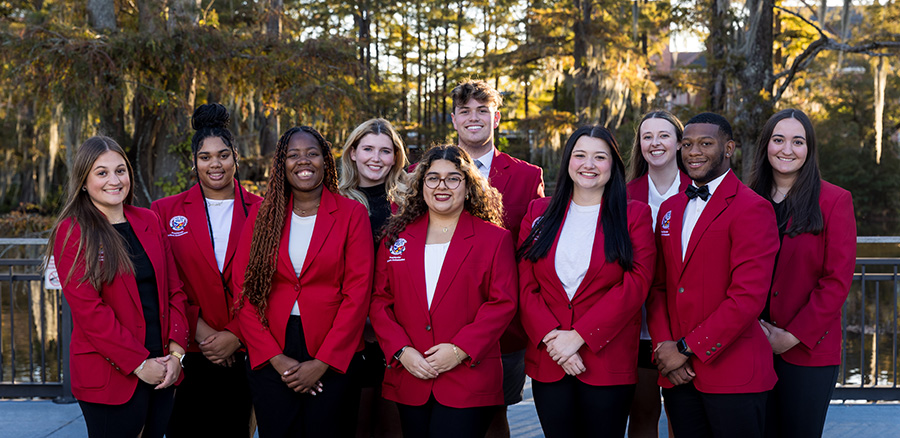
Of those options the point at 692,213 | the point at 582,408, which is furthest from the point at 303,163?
the point at 692,213

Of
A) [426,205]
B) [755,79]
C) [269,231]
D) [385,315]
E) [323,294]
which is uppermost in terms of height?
[755,79]

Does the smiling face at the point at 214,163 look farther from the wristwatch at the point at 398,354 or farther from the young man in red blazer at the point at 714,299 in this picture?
the young man in red blazer at the point at 714,299

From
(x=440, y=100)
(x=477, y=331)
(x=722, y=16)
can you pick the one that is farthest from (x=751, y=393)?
(x=440, y=100)

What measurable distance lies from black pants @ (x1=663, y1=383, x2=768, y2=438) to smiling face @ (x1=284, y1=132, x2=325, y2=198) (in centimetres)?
190

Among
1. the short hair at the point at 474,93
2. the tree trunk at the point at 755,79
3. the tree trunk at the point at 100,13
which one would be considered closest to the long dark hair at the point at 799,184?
the short hair at the point at 474,93

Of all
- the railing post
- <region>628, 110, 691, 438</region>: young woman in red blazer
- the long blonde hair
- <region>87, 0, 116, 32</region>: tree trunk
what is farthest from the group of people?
<region>87, 0, 116, 32</region>: tree trunk

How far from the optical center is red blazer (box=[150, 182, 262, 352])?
3396 millimetres

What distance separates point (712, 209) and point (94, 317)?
2658 millimetres

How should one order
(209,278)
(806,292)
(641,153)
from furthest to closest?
(641,153) → (209,278) → (806,292)

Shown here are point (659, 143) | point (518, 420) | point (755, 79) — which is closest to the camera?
point (659, 143)

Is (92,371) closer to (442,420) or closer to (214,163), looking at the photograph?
(214,163)

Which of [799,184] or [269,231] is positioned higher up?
[799,184]

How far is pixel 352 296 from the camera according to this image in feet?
10.2

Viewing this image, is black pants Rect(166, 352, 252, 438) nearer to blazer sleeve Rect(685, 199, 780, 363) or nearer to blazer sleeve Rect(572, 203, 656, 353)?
blazer sleeve Rect(572, 203, 656, 353)
